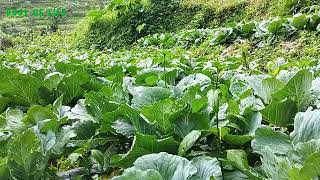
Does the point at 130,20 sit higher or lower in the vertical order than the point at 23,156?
lower

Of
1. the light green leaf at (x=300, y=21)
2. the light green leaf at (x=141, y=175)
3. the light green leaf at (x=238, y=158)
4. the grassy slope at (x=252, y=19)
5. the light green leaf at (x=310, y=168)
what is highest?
the light green leaf at (x=310, y=168)

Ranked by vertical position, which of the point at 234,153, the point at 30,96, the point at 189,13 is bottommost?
the point at 189,13

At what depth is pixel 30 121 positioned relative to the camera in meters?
1.54

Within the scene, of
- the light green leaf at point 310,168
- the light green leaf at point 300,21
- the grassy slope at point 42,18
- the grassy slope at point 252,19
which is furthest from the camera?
the grassy slope at point 42,18

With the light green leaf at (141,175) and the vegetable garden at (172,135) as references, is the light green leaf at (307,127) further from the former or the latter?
the light green leaf at (141,175)

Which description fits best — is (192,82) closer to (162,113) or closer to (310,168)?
(162,113)

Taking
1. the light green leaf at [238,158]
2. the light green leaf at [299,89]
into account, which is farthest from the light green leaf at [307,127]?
the light green leaf at [299,89]

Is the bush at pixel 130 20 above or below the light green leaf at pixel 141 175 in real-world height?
below

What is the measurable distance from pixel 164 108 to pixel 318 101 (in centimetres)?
58

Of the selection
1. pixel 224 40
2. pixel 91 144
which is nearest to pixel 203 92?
pixel 91 144

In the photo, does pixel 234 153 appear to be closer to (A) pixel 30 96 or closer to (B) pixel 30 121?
Result: (B) pixel 30 121

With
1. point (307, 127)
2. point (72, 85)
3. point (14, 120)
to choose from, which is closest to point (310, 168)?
point (307, 127)

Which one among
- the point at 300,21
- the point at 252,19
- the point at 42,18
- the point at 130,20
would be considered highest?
the point at 300,21

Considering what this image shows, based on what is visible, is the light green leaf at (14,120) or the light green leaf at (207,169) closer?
the light green leaf at (207,169)
